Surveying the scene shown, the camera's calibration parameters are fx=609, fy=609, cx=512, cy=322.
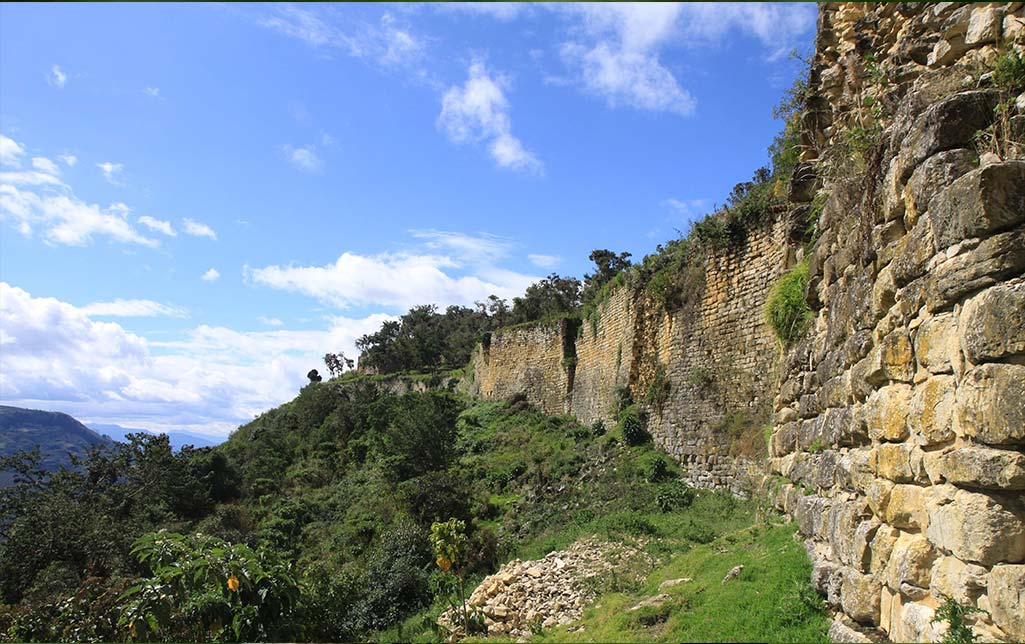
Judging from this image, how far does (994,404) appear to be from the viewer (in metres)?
2.42

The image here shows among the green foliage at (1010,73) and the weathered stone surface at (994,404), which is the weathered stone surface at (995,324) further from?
the green foliage at (1010,73)

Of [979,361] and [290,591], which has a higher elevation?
[979,361]

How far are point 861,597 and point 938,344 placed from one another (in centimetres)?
161

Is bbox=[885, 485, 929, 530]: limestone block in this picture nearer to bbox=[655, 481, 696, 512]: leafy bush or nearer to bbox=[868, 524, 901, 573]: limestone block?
bbox=[868, 524, 901, 573]: limestone block

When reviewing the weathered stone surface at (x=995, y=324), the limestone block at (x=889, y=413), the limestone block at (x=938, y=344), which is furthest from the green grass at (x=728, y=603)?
the weathered stone surface at (x=995, y=324)

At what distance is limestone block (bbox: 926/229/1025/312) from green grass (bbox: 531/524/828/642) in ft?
7.57

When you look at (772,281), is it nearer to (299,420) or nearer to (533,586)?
(533,586)

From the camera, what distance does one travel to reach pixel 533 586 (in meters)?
9.24

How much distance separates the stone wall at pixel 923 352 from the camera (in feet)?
8.01

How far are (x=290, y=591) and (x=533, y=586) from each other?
3499 millimetres

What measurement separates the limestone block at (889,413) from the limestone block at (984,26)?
2176 mm

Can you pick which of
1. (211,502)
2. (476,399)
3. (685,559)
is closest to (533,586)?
(685,559)

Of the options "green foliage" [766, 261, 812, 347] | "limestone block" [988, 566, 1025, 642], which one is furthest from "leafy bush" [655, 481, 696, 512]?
"limestone block" [988, 566, 1025, 642]

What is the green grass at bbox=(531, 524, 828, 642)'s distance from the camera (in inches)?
167
